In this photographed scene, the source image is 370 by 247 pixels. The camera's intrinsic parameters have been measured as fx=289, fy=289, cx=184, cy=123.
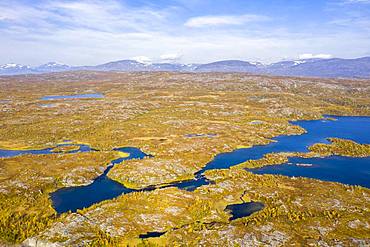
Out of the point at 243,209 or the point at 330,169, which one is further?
the point at 330,169

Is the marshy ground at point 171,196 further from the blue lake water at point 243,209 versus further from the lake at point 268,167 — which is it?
the lake at point 268,167

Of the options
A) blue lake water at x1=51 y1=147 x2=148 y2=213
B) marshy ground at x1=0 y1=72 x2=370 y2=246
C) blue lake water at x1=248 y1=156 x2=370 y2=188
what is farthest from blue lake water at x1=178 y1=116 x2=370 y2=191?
blue lake water at x1=51 y1=147 x2=148 y2=213

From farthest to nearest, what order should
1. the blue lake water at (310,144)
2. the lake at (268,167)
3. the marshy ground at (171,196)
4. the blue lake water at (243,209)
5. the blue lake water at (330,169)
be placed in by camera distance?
the blue lake water at (310,144) < the blue lake water at (330,169) < the lake at (268,167) < the blue lake water at (243,209) < the marshy ground at (171,196)

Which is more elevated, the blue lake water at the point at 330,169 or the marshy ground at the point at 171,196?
the marshy ground at the point at 171,196

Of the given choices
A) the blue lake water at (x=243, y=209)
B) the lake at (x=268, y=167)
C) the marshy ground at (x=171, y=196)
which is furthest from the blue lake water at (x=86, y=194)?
the blue lake water at (x=243, y=209)

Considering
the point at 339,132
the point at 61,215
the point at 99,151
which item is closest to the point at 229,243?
the point at 61,215

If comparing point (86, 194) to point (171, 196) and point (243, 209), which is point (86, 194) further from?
point (243, 209)

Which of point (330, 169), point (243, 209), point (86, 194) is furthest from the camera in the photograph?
point (330, 169)

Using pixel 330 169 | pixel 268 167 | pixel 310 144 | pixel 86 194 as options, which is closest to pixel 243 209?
pixel 268 167

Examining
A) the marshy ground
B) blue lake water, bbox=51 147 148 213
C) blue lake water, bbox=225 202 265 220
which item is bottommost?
blue lake water, bbox=225 202 265 220

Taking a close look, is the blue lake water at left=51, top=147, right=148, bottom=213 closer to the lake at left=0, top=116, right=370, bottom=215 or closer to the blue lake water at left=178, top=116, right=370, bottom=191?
the lake at left=0, top=116, right=370, bottom=215

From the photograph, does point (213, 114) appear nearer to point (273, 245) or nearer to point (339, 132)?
point (339, 132)
